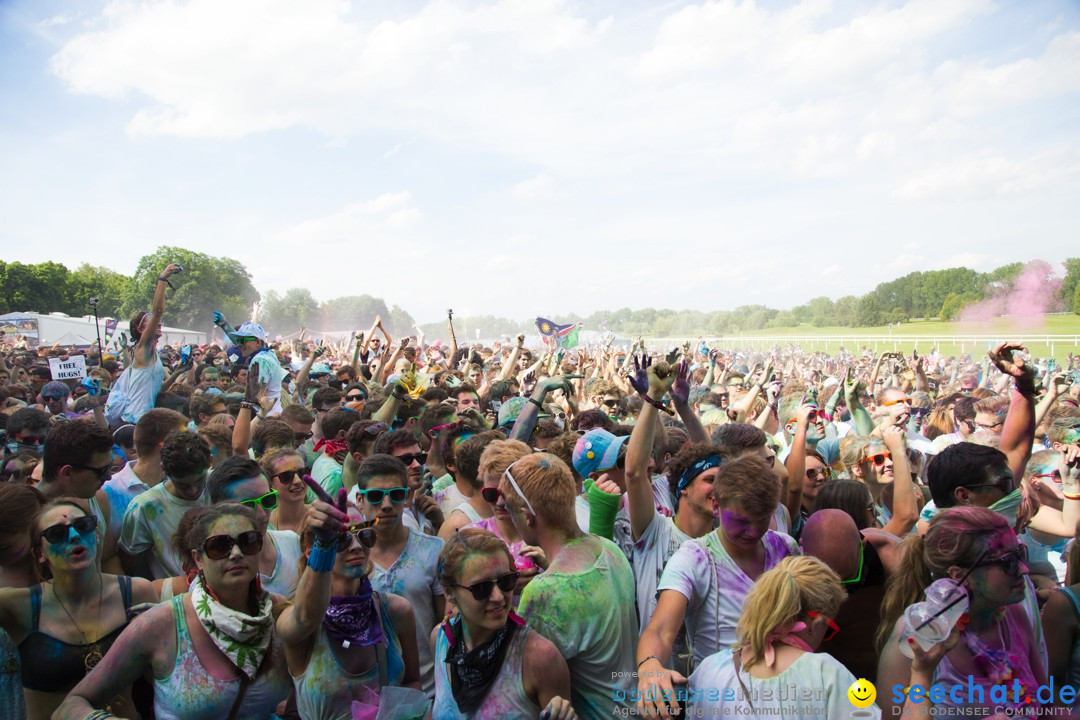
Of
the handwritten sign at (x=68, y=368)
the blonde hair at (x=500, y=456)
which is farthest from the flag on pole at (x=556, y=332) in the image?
the blonde hair at (x=500, y=456)

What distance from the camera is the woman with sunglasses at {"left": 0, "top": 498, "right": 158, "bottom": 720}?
295cm

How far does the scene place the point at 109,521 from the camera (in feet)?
13.9

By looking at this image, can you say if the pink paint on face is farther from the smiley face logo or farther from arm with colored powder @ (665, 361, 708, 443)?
arm with colored powder @ (665, 361, 708, 443)

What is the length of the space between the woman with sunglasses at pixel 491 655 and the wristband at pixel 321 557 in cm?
44

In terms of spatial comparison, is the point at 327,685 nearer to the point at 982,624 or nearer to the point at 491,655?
the point at 491,655

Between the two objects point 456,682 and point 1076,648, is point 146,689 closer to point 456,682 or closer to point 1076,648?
point 456,682

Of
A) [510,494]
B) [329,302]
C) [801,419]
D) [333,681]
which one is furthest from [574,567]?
[329,302]

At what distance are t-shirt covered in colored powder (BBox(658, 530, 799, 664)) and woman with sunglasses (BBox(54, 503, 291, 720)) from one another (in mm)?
1696

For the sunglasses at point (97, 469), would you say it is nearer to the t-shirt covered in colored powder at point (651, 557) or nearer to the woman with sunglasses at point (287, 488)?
the woman with sunglasses at point (287, 488)

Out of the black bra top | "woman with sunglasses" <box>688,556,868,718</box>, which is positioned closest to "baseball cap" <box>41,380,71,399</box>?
the black bra top

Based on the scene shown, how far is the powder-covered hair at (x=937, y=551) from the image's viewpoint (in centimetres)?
264

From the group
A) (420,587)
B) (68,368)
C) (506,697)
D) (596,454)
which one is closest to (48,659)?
(420,587)

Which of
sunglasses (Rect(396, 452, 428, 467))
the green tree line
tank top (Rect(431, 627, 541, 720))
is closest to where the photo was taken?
tank top (Rect(431, 627, 541, 720))

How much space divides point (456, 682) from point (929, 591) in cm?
179
